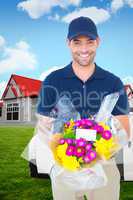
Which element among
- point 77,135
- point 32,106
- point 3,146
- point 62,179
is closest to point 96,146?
point 77,135

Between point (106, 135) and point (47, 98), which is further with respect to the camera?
point (47, 98)

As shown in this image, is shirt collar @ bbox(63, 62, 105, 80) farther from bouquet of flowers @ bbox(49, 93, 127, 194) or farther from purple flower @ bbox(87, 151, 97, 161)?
purple flower @ bbox(87, 151, 97, 161)

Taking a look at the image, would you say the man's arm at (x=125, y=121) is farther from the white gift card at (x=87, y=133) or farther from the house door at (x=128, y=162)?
the house door at (x=128, y=162)

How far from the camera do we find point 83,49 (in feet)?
9.00

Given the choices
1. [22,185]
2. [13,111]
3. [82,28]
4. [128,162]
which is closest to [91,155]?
[82,28]

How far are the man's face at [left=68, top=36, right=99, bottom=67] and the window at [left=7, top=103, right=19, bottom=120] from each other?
128ft

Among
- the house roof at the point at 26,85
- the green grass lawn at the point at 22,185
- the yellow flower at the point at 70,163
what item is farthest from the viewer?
the house roof at the point at 26,85

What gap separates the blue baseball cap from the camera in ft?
8.96

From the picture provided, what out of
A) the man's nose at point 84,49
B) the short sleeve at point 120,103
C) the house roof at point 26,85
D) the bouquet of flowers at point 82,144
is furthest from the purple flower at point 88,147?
the house roof at point 26,85

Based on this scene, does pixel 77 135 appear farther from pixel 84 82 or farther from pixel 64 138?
pixel 84 82

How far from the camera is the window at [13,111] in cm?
4217

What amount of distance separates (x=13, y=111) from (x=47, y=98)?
40.3m

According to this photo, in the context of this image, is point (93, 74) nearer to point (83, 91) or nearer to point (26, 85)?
point (83, 91)

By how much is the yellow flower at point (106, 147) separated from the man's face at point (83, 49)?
621 millimetres
